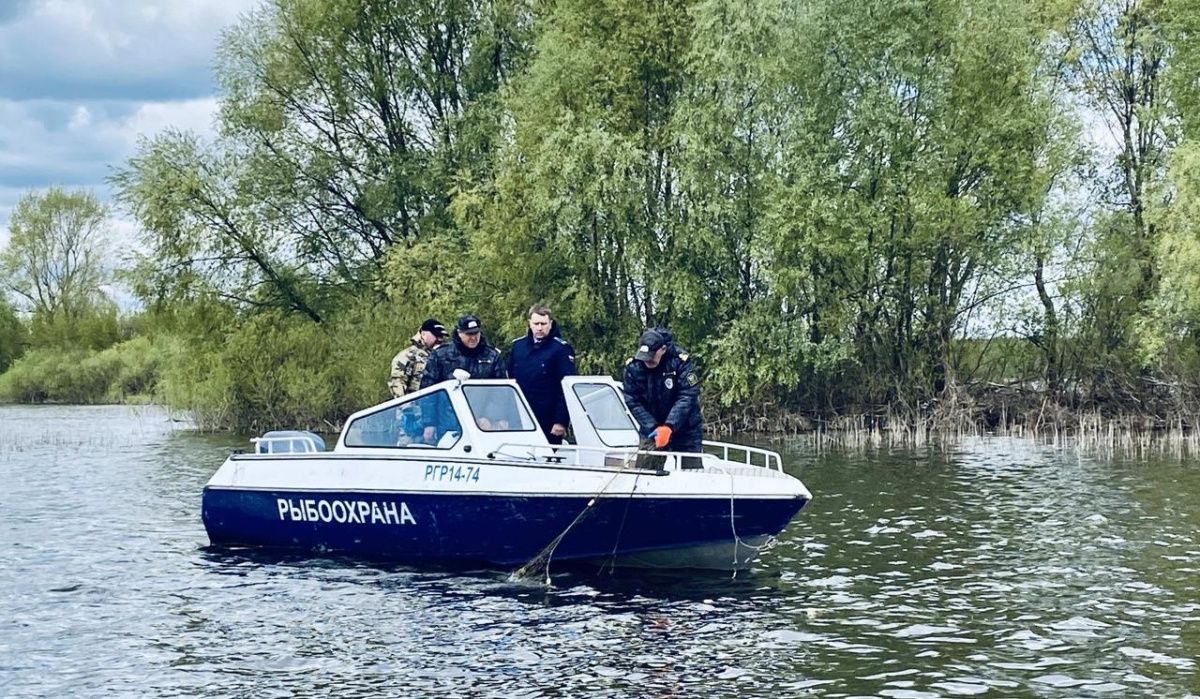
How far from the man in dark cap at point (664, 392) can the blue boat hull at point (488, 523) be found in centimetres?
90

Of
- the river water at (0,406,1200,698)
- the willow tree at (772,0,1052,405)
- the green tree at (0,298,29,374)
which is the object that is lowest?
the river water at (0,406,1200,698)

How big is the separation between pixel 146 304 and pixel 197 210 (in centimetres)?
338

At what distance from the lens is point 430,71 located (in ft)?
145

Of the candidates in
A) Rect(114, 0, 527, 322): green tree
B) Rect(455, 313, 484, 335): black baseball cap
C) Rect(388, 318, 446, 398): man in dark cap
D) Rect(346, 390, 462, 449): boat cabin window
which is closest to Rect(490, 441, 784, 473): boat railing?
Rect(346, 390, 462, 449): boat cabin window

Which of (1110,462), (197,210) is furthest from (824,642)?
(197,210)

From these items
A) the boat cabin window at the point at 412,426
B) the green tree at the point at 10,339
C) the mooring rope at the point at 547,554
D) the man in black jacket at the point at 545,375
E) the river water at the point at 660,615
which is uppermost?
the green tree at the point at 10,339

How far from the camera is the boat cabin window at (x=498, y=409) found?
1451cm

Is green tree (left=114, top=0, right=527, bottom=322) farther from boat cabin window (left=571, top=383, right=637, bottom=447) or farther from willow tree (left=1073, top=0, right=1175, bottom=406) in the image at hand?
boat cabin window (left=571, top=383, right=637, bottom=447)

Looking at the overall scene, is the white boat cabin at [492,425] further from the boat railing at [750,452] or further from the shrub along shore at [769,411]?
the shrub along shore at [769,411]

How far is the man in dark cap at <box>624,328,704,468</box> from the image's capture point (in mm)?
14008

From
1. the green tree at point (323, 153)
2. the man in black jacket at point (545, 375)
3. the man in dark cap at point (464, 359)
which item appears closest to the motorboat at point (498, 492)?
the man in black jacket at point (545, 375)

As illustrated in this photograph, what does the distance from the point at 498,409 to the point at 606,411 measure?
1.41m

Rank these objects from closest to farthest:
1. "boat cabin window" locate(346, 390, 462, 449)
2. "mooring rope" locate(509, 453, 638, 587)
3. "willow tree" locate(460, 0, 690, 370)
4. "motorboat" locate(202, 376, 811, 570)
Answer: "motorboat" locate(202, 376, 811, 570)
"mooring rope" locate(509, 453, 638, 587)
"boat cabin window" locate(346, 390, 462, 449)
"willow tree" locate(460, 0, 690, 370)

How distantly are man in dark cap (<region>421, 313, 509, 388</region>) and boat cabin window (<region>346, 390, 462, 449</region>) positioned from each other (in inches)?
17.9
